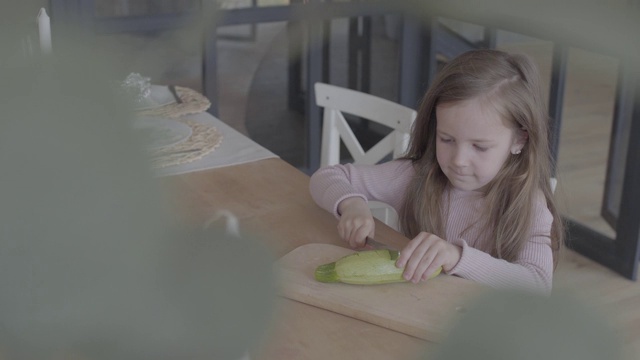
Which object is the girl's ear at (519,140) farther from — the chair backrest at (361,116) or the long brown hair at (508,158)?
the chair backrest at (361,116)

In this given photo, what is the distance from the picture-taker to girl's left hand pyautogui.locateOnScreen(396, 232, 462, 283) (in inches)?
29.1

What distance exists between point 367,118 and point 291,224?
759 millimetres

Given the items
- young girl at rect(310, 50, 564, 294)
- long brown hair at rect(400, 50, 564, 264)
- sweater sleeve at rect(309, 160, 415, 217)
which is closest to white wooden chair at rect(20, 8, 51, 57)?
young girl at rect(310, 50, 564, 294)

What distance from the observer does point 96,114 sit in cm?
11

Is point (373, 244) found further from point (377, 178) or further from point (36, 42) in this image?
point (36, 42)

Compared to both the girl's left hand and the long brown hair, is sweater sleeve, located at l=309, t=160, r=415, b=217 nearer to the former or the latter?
the long brown hair

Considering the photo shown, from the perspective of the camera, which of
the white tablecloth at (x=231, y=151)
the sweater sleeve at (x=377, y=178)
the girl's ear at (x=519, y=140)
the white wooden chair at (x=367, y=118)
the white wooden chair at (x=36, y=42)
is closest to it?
the white wooden chair at (x=36, y=42)

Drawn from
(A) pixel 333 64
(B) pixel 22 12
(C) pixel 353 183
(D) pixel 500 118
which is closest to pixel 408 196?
(C) pixel 353 183

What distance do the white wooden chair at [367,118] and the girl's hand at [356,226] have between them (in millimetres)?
410

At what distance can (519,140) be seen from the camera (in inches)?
39.7

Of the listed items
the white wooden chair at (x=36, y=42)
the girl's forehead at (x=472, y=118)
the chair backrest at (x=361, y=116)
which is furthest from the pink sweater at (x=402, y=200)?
the white wooden chair at (x=36, y=42)

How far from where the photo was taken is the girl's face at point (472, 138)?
3.12ft

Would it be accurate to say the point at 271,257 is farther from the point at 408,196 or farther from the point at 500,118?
the point at 408,196

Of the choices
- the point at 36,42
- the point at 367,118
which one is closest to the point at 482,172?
the point at 367,118
